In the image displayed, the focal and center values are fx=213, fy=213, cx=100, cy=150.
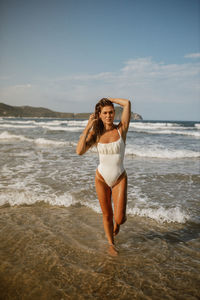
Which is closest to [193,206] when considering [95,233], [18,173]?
[95,233]

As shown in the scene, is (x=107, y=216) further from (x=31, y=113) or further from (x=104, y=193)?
(x=31, y=113)

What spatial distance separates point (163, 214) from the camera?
15.9ft

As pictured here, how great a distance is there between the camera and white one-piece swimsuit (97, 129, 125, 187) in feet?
10.7

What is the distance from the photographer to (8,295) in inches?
97.8

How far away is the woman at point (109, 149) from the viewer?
3.25 metres

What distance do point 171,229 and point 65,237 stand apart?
6.89ft

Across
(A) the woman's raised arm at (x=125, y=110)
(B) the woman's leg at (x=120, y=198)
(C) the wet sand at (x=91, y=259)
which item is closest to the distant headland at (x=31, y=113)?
(C) the wet sand at (x=91, y=259)

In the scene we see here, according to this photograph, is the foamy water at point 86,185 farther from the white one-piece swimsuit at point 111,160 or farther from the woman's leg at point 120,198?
the white one-piece swimsuit at point 111,160

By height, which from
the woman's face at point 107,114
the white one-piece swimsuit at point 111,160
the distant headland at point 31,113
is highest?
the distant headland at point 31,113

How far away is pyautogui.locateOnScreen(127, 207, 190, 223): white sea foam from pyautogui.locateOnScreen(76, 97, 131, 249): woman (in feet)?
5.53

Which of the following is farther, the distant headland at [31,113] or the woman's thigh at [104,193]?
the distant headland at [31,113]

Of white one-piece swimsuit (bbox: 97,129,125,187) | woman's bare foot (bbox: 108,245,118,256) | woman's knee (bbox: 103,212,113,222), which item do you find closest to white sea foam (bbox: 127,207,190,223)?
woman's bare foot (bbox: 108,245,118,256)

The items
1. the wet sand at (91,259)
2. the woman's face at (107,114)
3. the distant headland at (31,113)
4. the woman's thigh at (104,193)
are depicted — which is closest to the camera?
the wet sand at (91,259)

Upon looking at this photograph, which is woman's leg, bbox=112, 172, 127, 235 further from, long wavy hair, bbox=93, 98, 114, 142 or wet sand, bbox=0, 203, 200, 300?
long wavy hair, bbox=93, 98, 114, 142
